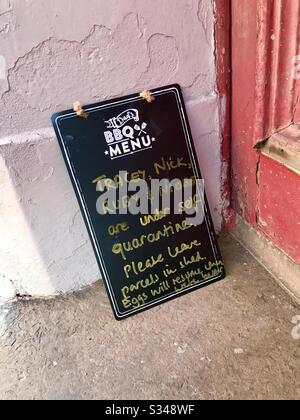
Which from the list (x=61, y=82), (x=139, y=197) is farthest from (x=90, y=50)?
(x=139, y=197)

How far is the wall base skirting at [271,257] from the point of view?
1565 mm

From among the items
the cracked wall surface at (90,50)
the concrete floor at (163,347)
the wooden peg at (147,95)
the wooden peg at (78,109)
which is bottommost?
the concrete floor at (163,347)

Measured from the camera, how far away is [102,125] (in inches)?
55.6

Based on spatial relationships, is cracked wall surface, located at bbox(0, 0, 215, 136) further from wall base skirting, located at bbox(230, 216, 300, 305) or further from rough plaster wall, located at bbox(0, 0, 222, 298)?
wall base skirting, located at bbox(230, 216, 300, 305)

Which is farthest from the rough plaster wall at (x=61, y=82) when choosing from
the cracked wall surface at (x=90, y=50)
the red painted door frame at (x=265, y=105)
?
the red painted door frame at (x=265, y=105)

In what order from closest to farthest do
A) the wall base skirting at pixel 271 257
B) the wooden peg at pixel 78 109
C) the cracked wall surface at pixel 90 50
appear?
the cracked wall surface at pixel 90 50 < the wooden peg at pixel 78 109 < the wall base skirting at pixel 271 257

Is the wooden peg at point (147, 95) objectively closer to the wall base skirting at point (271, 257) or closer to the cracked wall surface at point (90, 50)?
the cracked wall surface at point (90, 50)

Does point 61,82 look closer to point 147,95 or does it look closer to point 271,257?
point 147,95

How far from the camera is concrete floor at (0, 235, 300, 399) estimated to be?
1.32 metres

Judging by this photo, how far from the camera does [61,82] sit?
1354mm

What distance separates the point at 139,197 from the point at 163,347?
0.54 meters

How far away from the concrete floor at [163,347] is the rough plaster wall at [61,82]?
191 mm
